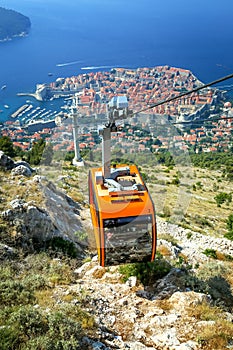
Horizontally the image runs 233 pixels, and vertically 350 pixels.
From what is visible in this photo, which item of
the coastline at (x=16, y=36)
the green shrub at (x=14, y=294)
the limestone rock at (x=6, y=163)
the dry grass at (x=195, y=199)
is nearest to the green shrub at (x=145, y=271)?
the dry grass at (x=195, y=199)

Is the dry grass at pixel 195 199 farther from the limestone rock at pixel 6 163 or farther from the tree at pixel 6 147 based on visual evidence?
the tree at pixel 6 147

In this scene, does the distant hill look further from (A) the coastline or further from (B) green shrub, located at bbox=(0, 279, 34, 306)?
(B) green shrub, located at bbox=(0, 279, 34, 306)

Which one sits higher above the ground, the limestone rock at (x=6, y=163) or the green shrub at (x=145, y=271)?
the limestone rock at (x=6, y=163)

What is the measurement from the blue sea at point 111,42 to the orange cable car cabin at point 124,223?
48654 millimetres

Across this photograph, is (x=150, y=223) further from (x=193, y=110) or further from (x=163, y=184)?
(x=193, y=110)

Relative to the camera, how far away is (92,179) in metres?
7.38

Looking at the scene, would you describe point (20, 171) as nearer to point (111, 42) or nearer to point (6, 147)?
point (6, 147)

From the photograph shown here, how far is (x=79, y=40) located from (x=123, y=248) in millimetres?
115950

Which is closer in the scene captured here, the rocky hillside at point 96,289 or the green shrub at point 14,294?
the rocky hillside at point 96,289

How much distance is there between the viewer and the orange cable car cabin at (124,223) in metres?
6.41

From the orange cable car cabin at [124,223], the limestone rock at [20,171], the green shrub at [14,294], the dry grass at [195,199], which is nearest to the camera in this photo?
the green shrub at [14,294]

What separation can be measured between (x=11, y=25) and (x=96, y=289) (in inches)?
5284

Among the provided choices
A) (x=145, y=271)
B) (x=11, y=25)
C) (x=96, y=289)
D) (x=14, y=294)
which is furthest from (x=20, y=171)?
(x=11, y=25)

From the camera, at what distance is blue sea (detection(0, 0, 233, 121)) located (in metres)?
81.5
